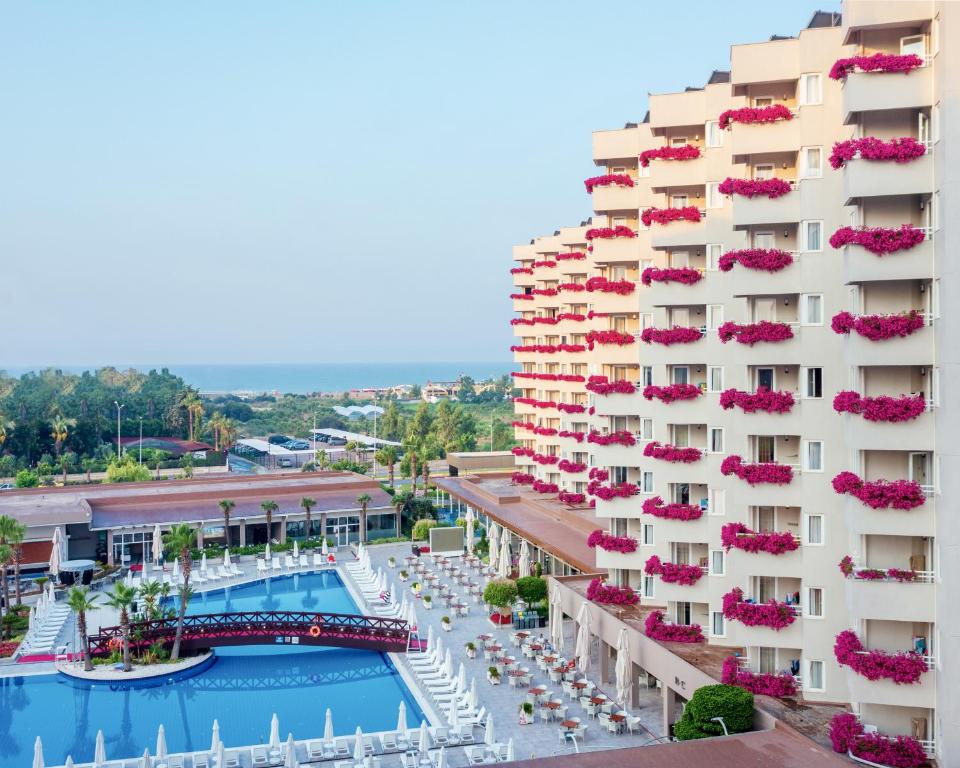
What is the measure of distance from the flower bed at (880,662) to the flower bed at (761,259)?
9730 mm

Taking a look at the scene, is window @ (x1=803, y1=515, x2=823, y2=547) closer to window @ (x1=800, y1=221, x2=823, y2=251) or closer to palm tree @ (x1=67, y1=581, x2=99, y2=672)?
window @ (x1=800, y1=221, x2=823, y2=251)

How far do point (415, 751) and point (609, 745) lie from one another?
570 cm

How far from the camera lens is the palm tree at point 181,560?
133 feet

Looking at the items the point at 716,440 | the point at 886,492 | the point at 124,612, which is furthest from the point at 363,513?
the point at 886,492

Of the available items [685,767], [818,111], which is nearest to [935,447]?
[685,767]

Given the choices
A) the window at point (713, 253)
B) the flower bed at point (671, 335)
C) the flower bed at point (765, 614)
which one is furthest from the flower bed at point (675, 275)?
the flower bed at point (765, 614)

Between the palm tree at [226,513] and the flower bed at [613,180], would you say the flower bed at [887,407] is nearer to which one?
the flower bed at [613,180]

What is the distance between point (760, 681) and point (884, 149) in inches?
535

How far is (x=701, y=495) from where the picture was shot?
34.1m

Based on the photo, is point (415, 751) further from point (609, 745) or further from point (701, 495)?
point (701, 495)

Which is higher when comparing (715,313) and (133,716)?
(715,313)

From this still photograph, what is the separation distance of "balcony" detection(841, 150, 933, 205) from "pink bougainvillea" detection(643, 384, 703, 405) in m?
11.0

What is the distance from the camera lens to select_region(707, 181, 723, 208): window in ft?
109

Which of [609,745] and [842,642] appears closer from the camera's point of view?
[842,642]
